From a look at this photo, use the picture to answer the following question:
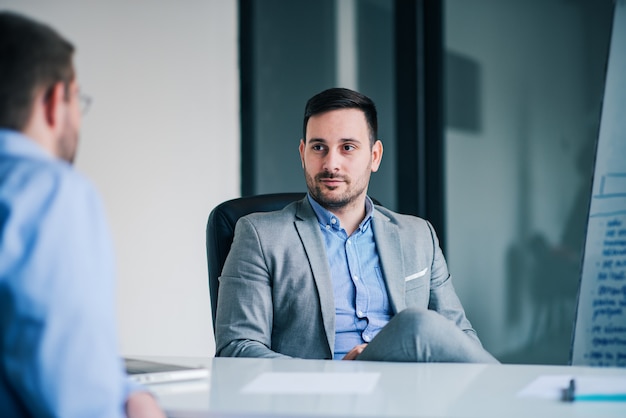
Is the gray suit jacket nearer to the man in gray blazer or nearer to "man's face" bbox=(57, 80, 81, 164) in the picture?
the man in gray blazer

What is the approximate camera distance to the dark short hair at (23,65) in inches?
38.4

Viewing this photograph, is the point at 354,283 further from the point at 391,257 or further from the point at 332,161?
the point at 332,161

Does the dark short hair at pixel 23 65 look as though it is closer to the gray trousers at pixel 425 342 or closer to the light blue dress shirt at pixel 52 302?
the light blue dress shirt at pixel 52 302

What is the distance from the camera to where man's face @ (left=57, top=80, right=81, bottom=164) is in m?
1.04

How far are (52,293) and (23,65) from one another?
309 mm

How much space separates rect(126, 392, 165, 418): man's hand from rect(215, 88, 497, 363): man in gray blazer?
34.7 inches

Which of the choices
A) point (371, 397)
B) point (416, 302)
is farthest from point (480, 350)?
point (416, 302)

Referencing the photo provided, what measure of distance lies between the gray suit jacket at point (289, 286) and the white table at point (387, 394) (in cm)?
56

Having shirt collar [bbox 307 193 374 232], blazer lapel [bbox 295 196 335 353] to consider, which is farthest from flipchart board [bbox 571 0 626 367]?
blazer lapel [bbox 295 196 335 353]

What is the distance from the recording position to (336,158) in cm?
254

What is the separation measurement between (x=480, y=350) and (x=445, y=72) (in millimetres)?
2596

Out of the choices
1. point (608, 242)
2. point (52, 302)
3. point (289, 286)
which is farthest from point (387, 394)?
point (608, 242)

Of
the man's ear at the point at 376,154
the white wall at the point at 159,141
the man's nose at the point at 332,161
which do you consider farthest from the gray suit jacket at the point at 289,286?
the white wall at the point at 159,141

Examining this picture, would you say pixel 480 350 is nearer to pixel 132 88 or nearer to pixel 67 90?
pixel 67 90
